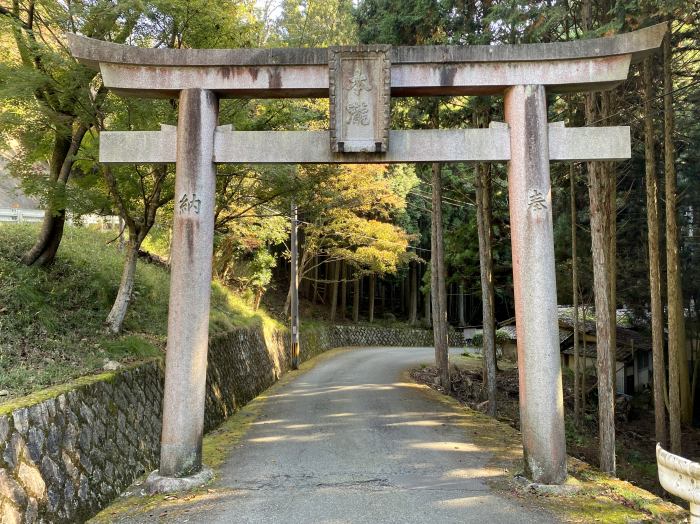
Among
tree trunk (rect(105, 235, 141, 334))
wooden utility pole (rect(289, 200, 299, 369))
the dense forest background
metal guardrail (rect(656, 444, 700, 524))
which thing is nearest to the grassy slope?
tree trunk (rect(105, 235, 141, 334))

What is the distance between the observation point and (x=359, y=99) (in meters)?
6.24

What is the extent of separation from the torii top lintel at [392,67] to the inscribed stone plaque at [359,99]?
0.21 meters

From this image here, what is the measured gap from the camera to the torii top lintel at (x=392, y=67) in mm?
6102

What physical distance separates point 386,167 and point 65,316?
15.3 meters

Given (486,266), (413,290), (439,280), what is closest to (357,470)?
(486,266)

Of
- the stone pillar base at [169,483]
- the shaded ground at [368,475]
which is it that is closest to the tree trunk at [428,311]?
the shaded ground at [368,475]

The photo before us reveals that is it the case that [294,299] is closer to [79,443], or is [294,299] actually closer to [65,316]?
[65,316]

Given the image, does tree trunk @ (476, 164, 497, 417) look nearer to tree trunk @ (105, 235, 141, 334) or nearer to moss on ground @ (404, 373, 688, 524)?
moss on ground @ (404, 373, 688, 524)

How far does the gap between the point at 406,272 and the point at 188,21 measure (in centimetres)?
2809

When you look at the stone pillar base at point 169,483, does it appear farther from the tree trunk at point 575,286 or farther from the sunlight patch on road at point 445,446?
the tree trunk at point 575,286

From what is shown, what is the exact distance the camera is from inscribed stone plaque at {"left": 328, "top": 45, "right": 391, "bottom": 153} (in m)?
6.19

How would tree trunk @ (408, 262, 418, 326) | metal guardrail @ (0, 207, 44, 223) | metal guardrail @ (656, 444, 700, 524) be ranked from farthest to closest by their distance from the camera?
tree trunk @ (408, 262, 418, 326) → metal guardrail @ (0, 207, 44, 223) → metal guardrail @ (656, 444, 700, 524)

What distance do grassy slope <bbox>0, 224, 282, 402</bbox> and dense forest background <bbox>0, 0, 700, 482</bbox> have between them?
53cm

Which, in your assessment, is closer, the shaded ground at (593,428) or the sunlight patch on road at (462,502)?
the sunlight patch on road at (462,502)
